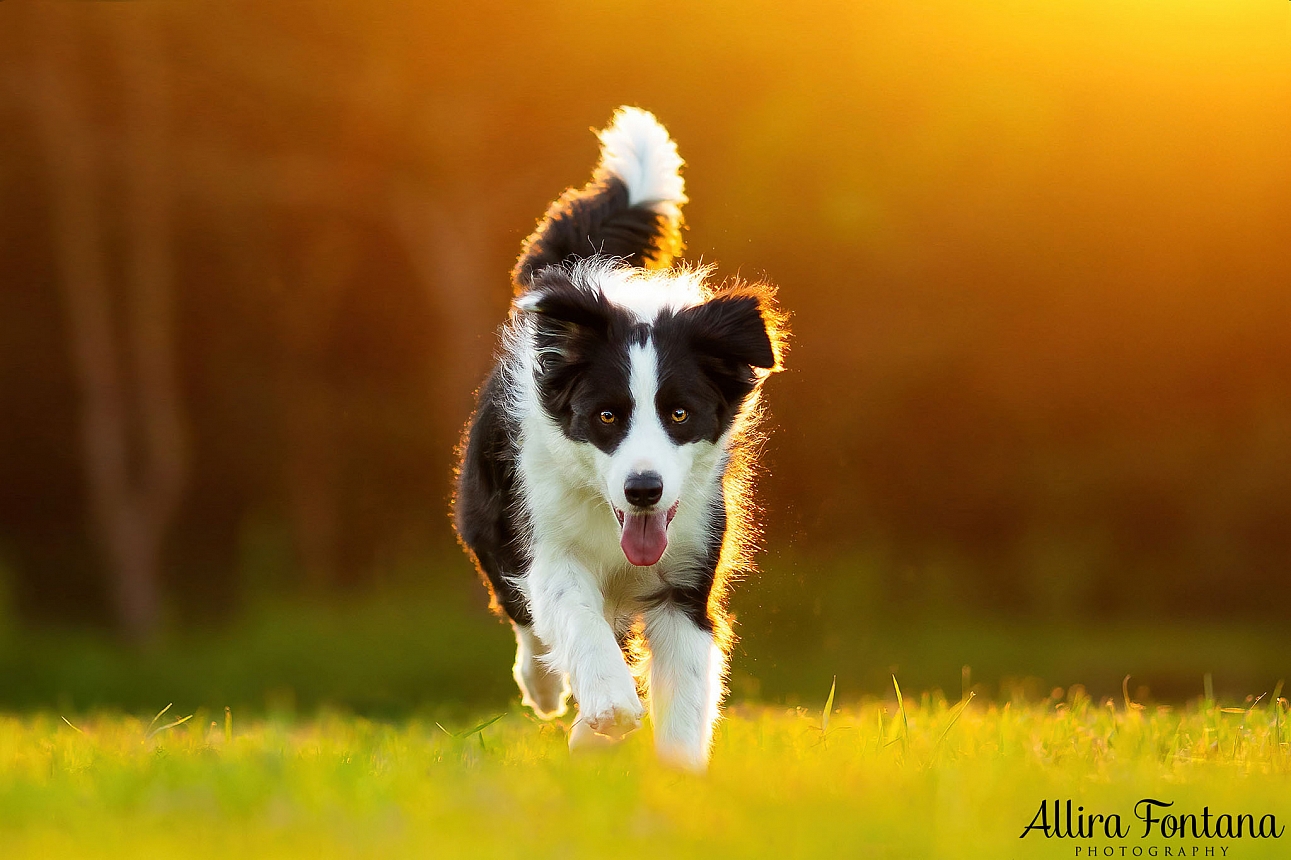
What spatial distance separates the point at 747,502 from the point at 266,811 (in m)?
2.23

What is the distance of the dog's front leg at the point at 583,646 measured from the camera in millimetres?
3600

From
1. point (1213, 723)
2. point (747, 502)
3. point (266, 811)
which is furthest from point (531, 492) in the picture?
point (1213, 723)

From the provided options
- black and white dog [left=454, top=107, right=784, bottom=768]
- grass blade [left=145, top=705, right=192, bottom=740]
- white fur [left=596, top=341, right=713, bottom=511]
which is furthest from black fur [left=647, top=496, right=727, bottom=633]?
grass blade [left=145, top=705, right=192, bottom=740]

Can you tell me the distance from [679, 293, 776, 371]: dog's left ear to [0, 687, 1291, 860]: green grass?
4.15ft

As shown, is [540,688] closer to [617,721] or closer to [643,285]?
[617,721]

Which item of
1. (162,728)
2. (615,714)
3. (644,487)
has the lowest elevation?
(162,728)

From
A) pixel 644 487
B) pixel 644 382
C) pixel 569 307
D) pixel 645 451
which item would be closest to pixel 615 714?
pixel 644 487

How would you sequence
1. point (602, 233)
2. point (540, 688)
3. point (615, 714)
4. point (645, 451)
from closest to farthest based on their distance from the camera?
point (615, 714), point (645, 451), point (540, 688), point (602, 233)

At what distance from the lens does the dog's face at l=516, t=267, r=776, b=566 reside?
12.3ft

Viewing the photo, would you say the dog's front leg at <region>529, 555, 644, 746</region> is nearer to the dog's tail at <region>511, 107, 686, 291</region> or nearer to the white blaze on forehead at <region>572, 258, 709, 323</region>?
the white blaze on forehead at <region>572, 258, 709, 323</region>

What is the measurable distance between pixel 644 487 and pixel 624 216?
6.36 ft

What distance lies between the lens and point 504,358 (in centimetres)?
478

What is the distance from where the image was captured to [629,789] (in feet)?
10.5

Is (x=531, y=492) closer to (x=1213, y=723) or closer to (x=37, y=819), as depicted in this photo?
(x=37, y=819)
